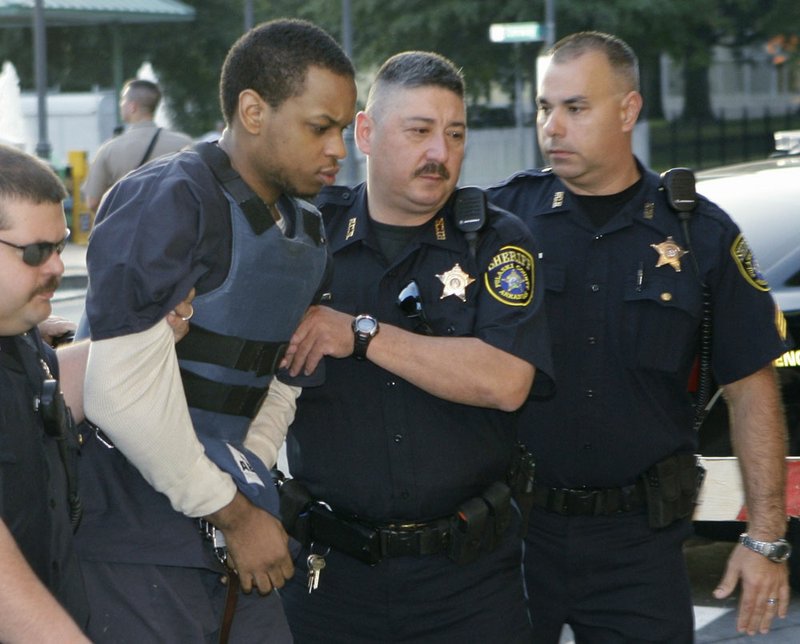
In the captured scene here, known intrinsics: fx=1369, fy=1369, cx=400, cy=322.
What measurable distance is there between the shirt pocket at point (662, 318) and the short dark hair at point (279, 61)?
1.17m

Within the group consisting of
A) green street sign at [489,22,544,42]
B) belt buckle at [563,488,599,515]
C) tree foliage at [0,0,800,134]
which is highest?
tree foliage at [0,0,800,134]

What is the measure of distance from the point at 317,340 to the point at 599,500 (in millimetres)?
977

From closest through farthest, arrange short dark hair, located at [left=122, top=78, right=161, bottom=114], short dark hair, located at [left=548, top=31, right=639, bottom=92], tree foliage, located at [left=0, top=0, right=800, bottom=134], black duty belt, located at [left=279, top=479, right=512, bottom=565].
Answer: black duty belt, located at [left=279, top=479, right=512, bottom=565]
short dark hair, located at [left=548, top=31, right=639, bottom=92]
short dark hair, located at [left=122, top=78, right=161, bottom=114]
tree foliage, located at [left=0, top=0, right=800, bottom=134]

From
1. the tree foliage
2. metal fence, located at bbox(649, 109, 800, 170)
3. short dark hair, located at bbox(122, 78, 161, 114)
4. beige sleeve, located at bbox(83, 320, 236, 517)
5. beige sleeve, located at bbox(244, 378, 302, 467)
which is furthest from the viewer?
metal fence, located at bbox(649, 109, 800, 170)

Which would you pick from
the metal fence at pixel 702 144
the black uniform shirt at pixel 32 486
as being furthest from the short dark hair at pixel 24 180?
the metal fence at pixel 702 144

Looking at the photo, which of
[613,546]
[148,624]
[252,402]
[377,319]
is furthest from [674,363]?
[148,624]

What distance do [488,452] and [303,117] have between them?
0.99 meters

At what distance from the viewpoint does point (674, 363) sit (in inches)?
137

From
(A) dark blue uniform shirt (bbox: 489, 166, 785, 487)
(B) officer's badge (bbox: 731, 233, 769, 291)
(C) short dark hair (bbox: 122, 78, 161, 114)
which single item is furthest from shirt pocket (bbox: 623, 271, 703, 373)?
(C) short dark hair (bbox: 122, 78, 161, 114)

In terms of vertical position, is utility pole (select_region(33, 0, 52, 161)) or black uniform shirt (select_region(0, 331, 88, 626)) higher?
utility pole (select_region(33, 0, 52, 161))

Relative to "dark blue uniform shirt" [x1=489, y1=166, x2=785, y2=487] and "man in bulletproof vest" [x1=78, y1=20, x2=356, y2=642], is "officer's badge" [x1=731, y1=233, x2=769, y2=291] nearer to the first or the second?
"dark blue uniform shirt" [x1=489, y1=166, x2=785, y2=487]

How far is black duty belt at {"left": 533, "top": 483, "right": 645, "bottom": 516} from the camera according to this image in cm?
349

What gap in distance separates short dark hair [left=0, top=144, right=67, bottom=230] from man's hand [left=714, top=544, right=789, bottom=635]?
204 cm

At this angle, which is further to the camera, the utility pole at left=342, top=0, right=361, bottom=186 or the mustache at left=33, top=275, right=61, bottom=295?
the utility pole at left=342, top=0, right=361, bottom=186
